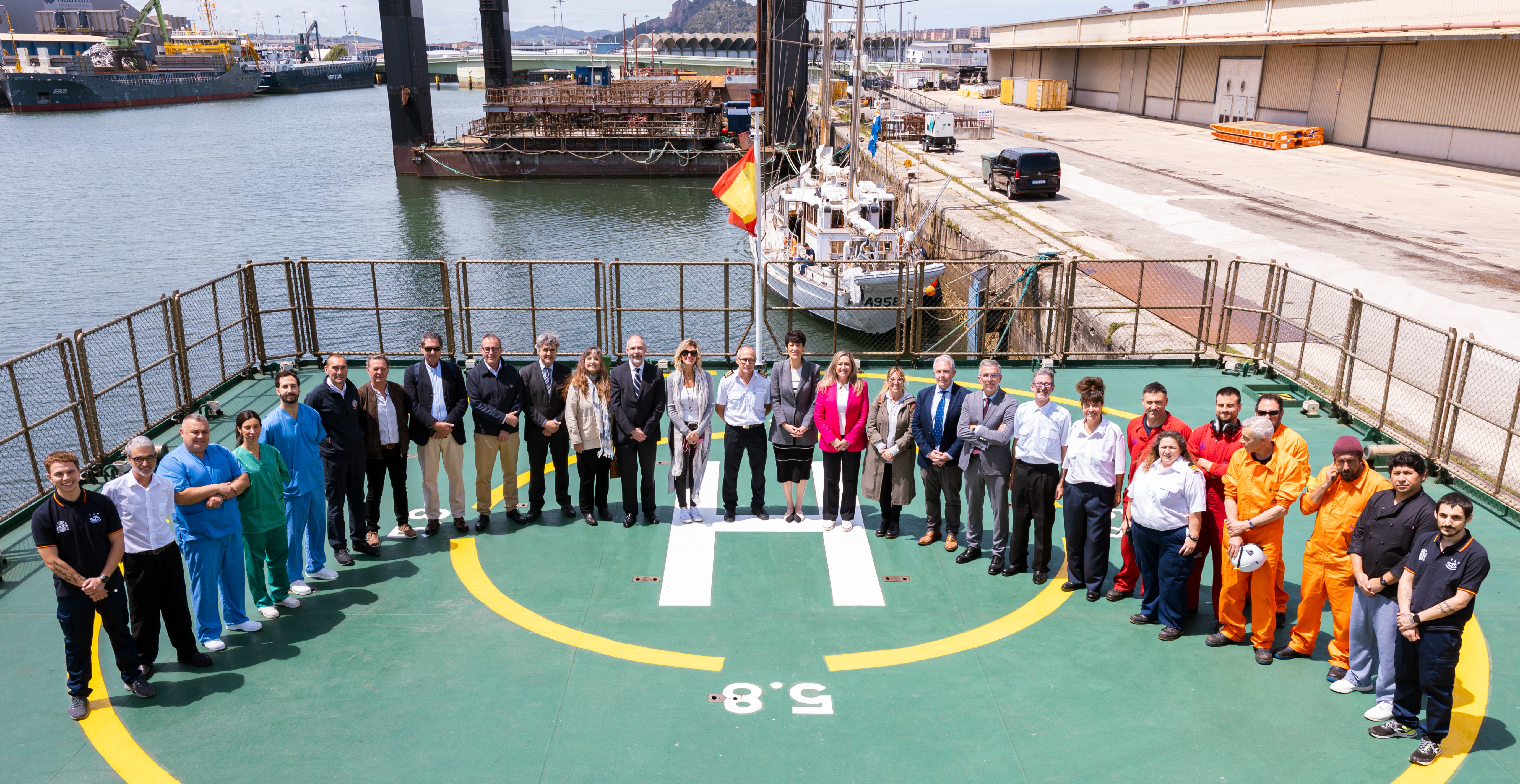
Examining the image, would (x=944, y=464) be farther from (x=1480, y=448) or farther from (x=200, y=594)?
(x=1480, y=448)

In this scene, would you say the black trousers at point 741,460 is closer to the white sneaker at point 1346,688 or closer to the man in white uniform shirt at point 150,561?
the man in white uniform shirt at point 150,561

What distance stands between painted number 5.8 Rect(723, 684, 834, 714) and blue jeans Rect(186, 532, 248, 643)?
4.27 metres

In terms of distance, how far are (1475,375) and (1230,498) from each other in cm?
1184

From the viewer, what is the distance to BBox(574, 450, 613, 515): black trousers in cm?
983

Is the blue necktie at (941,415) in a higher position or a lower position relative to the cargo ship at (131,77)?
lower

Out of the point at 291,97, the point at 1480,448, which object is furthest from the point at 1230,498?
the point at 291,97

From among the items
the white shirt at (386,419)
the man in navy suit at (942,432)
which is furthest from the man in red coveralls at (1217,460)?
the white shirt at (386,419)

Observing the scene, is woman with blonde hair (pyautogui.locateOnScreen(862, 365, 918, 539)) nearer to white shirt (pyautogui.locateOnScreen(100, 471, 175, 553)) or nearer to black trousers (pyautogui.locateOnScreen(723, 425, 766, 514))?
black trousers (pyautogui.locateOnScreen(723, 425, 766, 514))

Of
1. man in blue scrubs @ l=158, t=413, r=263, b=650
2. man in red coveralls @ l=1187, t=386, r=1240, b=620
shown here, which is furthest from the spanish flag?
man in blue scrubs @ l=158, t=413, r=263, b=650

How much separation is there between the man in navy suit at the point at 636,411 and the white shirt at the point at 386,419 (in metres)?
2.17

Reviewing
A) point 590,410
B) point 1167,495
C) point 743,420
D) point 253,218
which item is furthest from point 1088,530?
point 253,218

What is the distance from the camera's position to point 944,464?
359 inches

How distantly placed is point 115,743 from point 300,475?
8.25 ft

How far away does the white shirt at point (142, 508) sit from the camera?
6777mm
